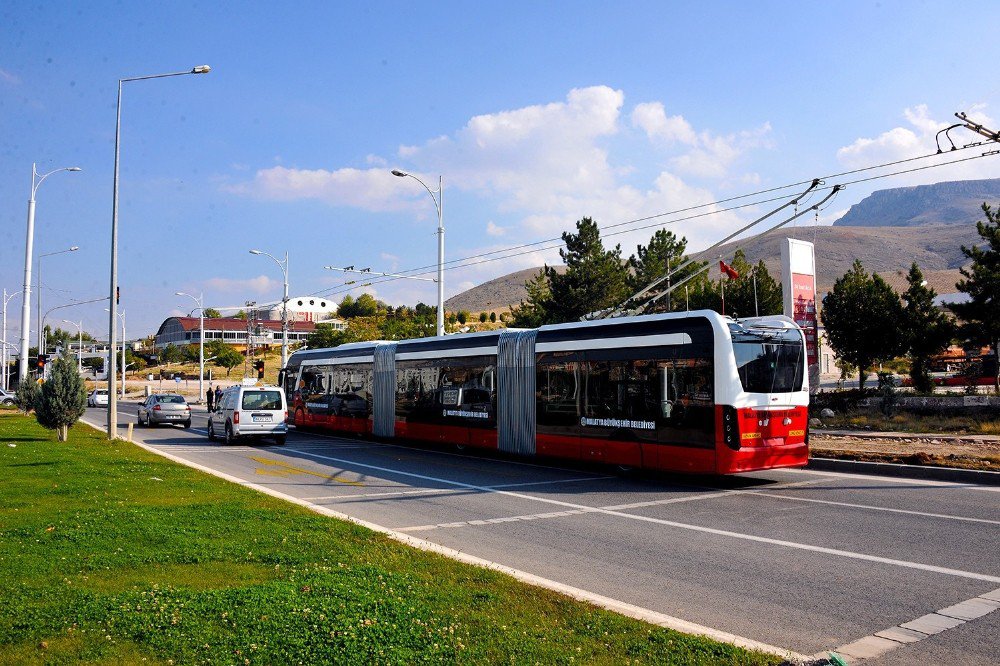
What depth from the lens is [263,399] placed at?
2462 centimetres

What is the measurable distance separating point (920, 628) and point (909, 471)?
10093mm

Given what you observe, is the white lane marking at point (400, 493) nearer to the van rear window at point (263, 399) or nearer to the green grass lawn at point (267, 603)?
the green grass lawn at point (267, 603)

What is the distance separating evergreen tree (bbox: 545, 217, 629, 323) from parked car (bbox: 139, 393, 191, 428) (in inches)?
1051

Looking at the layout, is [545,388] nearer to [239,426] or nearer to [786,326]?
[786,326]

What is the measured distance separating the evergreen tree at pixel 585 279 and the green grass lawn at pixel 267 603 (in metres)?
45.5

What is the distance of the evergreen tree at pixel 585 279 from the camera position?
54.8m

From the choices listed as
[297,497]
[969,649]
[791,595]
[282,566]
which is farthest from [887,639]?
[297,497]

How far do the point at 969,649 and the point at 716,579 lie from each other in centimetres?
243

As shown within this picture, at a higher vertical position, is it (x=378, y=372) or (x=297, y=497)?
(x=378, y=372)

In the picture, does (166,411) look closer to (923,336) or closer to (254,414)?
(254,414)

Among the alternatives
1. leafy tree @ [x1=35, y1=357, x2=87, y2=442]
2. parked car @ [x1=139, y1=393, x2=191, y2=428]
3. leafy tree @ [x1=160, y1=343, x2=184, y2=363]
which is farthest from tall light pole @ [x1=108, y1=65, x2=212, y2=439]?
leafy tree @ [x1=160, y1=343, x2=184, y2=363]

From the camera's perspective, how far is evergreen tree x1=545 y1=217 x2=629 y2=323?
54812mm

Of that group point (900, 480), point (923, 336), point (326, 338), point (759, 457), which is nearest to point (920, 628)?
point (759, 457)

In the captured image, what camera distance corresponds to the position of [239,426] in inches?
949
